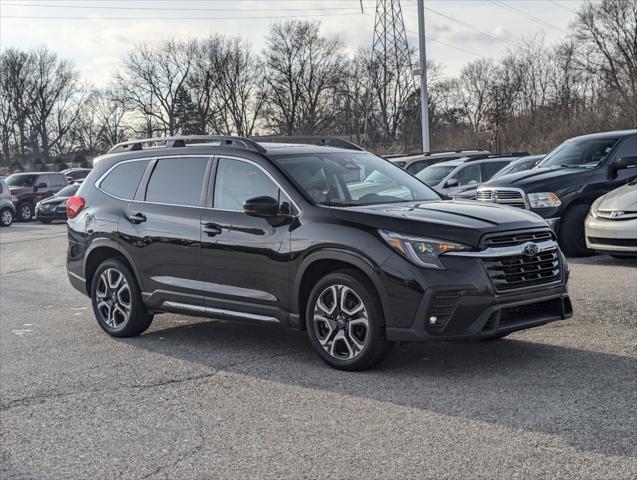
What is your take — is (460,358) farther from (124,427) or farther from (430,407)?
(124,427)

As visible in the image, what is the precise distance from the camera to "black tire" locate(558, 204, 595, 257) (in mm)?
12422

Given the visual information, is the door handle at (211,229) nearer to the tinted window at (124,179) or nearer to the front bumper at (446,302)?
the tinted window at (124,179)

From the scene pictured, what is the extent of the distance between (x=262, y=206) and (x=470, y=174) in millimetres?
11438

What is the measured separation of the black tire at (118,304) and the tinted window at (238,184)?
4.54ft

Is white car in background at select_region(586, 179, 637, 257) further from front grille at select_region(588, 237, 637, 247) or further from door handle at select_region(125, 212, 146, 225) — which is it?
door handle at select_region(125, 212, 146, 225)

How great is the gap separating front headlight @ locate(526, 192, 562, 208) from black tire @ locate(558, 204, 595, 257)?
27 cm

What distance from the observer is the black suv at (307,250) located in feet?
18.7

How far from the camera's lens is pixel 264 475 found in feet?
13.6

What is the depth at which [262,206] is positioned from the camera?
6355 mm

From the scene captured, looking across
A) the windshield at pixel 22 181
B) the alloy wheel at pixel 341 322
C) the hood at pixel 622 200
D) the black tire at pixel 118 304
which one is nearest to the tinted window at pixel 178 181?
the black tire at pixel 118 304

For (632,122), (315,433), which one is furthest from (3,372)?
(632,122)

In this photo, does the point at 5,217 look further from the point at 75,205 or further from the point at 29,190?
the point at 75,205

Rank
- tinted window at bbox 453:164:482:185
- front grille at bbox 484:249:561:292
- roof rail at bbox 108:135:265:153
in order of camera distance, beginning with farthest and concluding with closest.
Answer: tinted window at bbox 453:164:482:185, roof rail at bbox 108:135:265:153, front grille at bbox 484:249:561:292

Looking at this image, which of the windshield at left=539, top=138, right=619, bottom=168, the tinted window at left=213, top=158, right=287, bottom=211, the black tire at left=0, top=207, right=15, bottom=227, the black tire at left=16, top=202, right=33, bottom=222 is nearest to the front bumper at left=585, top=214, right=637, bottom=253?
the windshield at left=539, top=138, right=619, bottom=168
